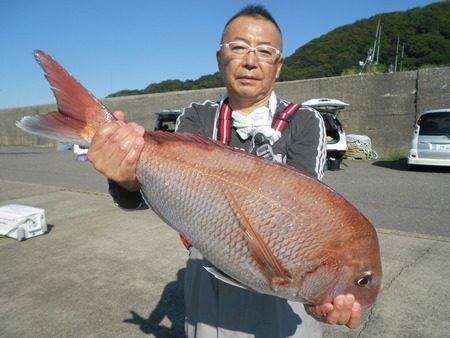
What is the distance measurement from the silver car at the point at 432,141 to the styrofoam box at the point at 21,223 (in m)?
9.57

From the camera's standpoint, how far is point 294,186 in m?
1.50

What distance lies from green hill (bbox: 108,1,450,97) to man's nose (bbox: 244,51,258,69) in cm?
3818

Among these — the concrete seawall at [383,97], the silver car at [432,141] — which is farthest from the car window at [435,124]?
the concrete seawall at [383,97]

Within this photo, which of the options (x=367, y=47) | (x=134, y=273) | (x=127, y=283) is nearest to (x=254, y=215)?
(x=127, y=283)

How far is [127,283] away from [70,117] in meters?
2.60

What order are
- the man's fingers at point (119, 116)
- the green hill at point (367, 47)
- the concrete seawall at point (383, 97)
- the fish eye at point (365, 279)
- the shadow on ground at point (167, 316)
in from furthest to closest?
the green hill at point (367, 47) → the concrete seawall at point (383, 97) → the shadow on ground at point (167, 316) → the man's fingers at point (119, 116) → the fish eye at point (365, 279)

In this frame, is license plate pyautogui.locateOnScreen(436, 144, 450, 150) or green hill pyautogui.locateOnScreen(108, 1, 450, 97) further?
green hill pyautogui.locateOnScreen(108, 1, 450, 97)

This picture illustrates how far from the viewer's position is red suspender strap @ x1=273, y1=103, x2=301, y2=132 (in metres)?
1.84

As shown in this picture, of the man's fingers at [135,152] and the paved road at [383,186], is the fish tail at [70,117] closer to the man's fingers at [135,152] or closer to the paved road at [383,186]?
the man's fingers at [135,152]

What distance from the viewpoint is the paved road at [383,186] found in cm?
576

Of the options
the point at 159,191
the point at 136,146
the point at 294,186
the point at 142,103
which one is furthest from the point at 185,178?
the point at 142,103

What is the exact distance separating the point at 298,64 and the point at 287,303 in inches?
2187

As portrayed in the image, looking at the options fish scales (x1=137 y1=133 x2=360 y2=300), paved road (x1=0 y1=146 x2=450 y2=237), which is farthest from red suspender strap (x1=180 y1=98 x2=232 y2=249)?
paved road (x1=0 y1=146 x2=450 y2=237)

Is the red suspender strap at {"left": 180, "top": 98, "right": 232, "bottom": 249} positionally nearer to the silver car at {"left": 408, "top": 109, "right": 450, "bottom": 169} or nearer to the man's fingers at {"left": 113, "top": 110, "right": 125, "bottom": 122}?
the man's fingers at {"left": 113, "top": 110, "right": 125, "bottom": 122}
